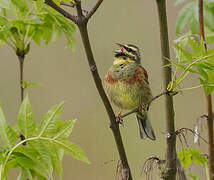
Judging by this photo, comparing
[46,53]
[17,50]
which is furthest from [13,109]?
[17,50]

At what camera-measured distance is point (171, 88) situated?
1.18 meters

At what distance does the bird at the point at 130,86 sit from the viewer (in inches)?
87.5

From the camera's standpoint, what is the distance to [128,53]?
2184 mm

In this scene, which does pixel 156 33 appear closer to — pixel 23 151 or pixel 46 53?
pixel 46 53

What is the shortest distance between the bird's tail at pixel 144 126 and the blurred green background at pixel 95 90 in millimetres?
960

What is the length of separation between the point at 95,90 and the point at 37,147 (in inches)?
87.8

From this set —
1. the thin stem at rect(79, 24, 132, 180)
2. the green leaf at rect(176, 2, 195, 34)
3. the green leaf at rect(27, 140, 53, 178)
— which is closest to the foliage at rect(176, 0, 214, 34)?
the green leaf at rect(176, 2, 195, 34)

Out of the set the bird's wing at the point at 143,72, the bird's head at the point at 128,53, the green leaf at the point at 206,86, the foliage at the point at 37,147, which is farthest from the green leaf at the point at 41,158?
the bird's wing at the point at 143,72

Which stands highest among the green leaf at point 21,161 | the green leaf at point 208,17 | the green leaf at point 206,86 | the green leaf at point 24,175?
the green leaf at point 208,17

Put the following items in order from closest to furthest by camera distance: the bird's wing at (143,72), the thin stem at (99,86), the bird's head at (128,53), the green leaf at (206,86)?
1. the thin stem at (99,86)
2. the green leaf at (206,86)
3. the bird's head at (128,53)
4. the bird's wing at (143,72)

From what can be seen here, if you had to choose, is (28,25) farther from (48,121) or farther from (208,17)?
(208,17)

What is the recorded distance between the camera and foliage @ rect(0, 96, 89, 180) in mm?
1178

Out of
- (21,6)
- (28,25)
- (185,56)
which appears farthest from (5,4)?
(185,56)

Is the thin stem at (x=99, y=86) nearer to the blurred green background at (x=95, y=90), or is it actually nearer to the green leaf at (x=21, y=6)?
the green leaf at (x=21, y=6)
